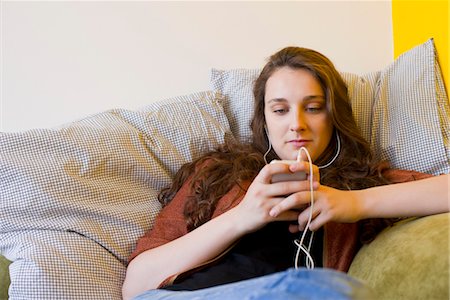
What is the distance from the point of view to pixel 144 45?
5.35 feet

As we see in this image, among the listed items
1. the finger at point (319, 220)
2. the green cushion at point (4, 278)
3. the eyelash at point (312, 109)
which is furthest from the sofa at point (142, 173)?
the eyelash at point (312, 109)

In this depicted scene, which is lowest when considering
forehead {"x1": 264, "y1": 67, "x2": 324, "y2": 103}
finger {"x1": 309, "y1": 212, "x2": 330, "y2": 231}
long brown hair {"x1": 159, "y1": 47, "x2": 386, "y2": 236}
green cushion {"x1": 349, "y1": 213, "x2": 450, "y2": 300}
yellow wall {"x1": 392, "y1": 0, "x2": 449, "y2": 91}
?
green cushion {"x1": 349, "y1": 213, "x2": 450, "y2": 300}

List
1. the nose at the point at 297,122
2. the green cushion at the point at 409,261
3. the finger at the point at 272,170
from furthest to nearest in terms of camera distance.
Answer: the nose at the point at 297,122 < the finger at the point at 272,170 < the green cushion at the point at 409,261

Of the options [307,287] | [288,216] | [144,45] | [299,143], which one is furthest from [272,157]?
[307,287]

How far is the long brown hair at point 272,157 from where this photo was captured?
1204mm

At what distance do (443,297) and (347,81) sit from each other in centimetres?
78

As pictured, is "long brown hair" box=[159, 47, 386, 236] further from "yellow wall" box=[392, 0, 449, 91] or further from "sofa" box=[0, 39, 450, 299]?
"yellow wall" box=[392, 0, 449, 91]

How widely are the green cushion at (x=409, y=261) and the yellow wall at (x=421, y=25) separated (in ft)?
1.78

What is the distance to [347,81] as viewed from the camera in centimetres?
146

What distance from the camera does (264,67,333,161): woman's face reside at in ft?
3.96

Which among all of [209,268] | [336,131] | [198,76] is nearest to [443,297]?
[209,268]

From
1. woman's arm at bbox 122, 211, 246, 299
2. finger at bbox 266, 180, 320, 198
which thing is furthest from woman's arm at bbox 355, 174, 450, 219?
woman's arm at bbox 122, 211, 246, 299

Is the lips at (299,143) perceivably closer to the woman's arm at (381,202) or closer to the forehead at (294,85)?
the forehead at (294,85)

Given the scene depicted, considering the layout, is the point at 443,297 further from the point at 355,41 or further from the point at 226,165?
the point at 355,41
